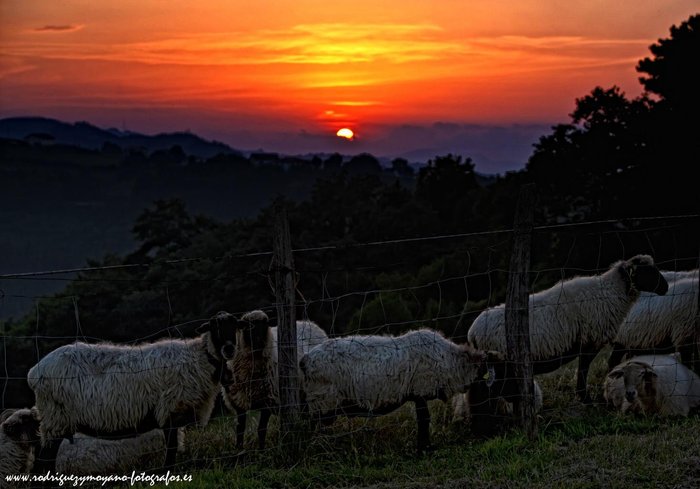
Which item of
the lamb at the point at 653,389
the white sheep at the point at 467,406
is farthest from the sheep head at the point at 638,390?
the white sheep at the point at 467,406

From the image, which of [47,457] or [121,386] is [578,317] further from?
[47,457]

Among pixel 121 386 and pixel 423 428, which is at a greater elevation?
pixel 121 386

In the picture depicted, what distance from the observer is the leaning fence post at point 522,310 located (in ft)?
27.7

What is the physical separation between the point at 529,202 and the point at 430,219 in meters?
40.8

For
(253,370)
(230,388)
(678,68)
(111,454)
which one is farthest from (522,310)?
(678,68)

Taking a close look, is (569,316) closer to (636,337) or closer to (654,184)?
(636,337)

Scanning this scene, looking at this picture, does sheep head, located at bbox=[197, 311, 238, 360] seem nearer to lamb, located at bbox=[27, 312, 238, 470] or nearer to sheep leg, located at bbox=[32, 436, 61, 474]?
lamb, located at bbox=[27, 312, 238, 470]

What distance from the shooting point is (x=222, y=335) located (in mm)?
9078

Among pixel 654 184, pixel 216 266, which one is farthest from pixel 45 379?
pixel 216 266

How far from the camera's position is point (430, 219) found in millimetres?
49281

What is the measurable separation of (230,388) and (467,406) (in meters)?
2.69

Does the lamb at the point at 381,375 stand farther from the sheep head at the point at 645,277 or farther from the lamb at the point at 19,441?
the lamb at the point at 19,441

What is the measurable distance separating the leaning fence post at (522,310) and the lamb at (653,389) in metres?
1.67

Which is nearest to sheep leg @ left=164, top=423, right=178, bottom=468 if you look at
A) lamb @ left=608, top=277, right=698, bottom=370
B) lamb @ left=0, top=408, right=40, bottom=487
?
lamb @ left=0, top=408, right=40, bottom=487
